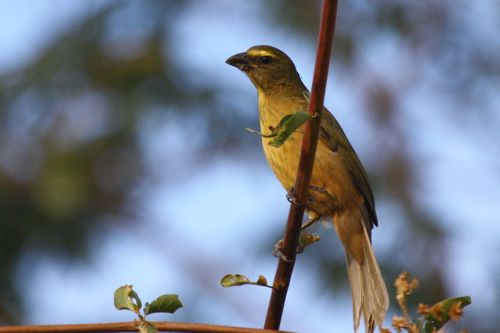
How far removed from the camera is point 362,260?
420 cm

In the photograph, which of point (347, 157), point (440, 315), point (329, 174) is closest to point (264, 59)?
point (347, 157)

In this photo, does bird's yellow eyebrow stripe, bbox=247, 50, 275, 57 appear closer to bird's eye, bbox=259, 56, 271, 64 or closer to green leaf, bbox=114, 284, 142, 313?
bird's eye, bbox=259, 56, 271, 64

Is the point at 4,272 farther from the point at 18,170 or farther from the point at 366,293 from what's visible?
the point at 366,293

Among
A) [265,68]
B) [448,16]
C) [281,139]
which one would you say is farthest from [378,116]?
[281,139]

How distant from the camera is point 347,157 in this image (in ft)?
14.8

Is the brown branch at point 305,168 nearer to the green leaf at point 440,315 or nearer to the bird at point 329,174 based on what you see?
the green leaf at point 440,315

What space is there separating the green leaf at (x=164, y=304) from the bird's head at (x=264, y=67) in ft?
8.89

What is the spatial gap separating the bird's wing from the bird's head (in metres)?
0.40

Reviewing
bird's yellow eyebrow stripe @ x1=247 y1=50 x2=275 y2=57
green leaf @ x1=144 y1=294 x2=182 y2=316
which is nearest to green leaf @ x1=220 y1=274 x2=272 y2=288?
green leaf @ x1=144 y1=294 x2=182 y2=316

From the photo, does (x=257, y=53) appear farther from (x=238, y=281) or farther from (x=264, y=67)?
(x=238, y=281)

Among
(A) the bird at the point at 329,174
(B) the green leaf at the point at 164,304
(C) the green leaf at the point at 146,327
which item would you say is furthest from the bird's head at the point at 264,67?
(C) the green leaf at the point at 146,327

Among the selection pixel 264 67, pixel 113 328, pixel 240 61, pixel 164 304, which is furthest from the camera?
pixel 264 67

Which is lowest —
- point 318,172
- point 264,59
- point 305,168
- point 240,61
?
point 305,168

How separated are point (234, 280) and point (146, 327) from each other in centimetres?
43
